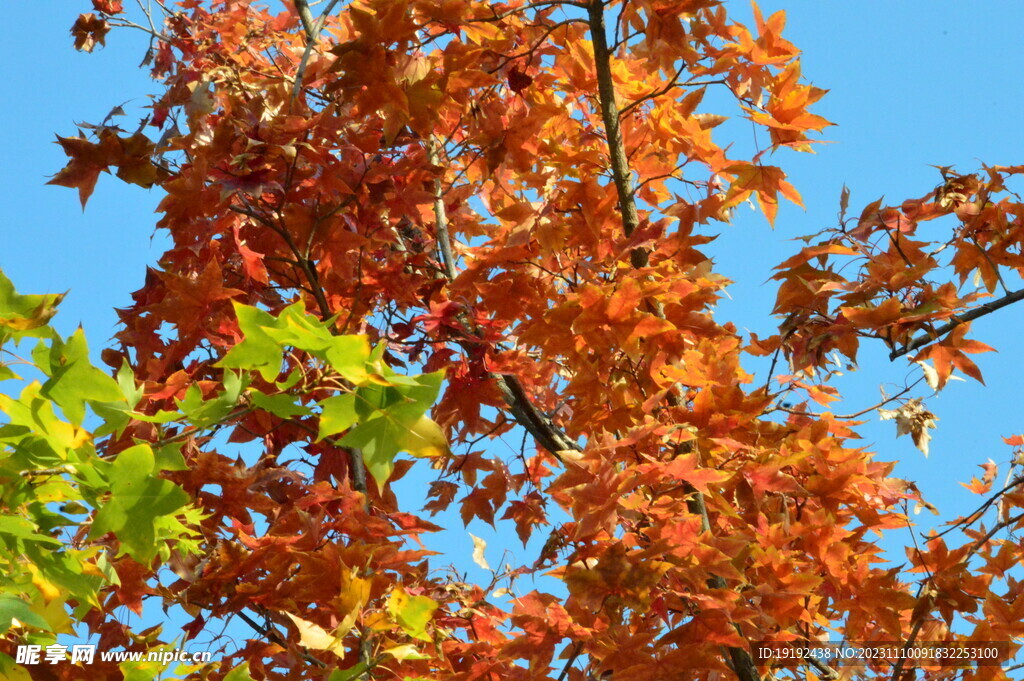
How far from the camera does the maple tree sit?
2105 mm

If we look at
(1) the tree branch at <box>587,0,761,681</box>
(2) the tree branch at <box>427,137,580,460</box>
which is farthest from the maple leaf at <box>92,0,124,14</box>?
(1) the tree branch at <box>587,0,761,681</box>

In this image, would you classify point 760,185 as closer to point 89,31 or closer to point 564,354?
point 564,354

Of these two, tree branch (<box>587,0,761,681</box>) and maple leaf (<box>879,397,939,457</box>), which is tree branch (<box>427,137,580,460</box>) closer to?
tree branch (<box>587,0,761,681</box>)

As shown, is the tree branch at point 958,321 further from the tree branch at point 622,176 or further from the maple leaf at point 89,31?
the maple leaf at point 89,31

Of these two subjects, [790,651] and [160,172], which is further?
[160,172]

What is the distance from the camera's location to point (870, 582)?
92.3 inches

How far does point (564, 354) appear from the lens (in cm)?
236

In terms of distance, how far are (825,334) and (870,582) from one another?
26.8 inches

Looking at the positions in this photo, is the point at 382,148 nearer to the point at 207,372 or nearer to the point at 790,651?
the point at 207,372

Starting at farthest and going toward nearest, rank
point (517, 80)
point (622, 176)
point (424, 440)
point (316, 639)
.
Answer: point (517, 80)
point (622, 176)
point (316, 639)
point (424, 440)

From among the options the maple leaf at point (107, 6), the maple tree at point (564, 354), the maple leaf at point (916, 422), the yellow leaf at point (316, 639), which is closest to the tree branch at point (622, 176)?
the maple tree at point (564, 354)

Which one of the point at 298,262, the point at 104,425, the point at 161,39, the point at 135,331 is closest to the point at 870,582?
the point at 298,262

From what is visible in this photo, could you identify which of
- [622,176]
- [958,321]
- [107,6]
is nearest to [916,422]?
[958,321]

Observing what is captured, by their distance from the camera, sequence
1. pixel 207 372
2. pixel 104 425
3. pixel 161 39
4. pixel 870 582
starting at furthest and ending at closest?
pixel 161 39, pixel 207 372, pixel 870 582, pixel 104 425
